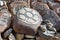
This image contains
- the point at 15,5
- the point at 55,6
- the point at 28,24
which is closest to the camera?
the point at 28,24

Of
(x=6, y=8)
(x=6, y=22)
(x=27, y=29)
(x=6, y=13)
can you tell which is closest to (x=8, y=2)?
(x=6, y=8)

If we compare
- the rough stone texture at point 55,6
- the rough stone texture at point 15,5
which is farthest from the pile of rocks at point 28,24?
the rough stone texture at point 55,6

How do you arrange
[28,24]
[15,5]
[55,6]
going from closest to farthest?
1. [28,24]
2. [15,5]
3. [55,6]

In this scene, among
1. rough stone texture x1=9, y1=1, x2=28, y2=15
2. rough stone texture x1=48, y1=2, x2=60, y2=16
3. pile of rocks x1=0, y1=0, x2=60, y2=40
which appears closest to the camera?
pile of rocks x1=0, y1=0, x2=60, y2=40

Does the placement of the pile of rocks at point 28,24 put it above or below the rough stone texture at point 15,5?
below

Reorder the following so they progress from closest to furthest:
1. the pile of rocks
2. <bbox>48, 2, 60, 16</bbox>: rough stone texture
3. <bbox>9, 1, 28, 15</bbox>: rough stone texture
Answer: the pile of rocks, <bbox>9, 1, 28, 15</bbox>: rough stone texture, <bbox>48, 2, 60, 16</bbox>: rough stone texture

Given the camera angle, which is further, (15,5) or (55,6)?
(55,6)

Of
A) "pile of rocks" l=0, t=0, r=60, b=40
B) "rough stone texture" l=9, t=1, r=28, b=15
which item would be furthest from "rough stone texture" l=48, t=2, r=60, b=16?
"rough stone texture" l=9, t=1, r=28, b=15

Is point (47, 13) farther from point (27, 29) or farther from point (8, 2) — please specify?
point (8, 2)

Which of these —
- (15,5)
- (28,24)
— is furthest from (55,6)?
(28,24)

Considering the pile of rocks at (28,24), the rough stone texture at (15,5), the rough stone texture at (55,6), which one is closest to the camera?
the pile of rocks at (28,24)

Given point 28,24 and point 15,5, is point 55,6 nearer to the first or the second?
point 15,5

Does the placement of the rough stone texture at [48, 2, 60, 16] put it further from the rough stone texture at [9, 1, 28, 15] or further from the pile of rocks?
the rough stone texture at [9, 1, 28, 15]

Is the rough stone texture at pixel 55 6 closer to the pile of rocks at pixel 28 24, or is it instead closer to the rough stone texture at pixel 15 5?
the pile of rocks at pixel 28 24
